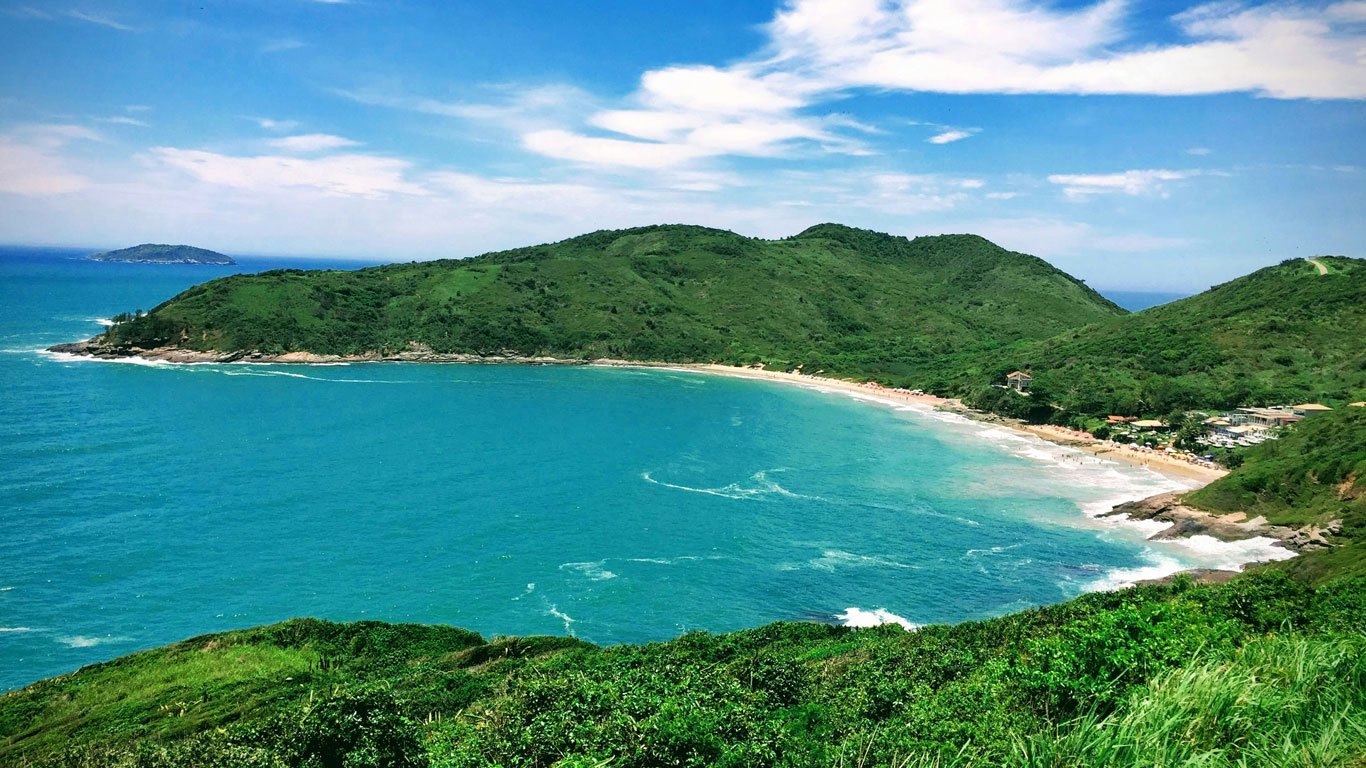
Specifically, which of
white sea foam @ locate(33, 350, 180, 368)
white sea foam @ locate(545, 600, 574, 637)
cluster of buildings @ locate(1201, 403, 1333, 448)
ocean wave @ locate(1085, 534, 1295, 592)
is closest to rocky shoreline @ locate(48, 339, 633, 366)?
white sea foam @ locate(33, 350, 180, 368)

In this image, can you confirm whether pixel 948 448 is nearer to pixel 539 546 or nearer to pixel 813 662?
pixel 539 546

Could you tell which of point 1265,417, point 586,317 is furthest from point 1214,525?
point 586,317

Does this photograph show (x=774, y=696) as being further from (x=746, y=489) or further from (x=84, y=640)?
(x=746, y=489)

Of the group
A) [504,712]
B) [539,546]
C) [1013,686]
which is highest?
[1013,686]

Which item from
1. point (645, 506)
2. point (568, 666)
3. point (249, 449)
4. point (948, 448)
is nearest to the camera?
point (568, 666)

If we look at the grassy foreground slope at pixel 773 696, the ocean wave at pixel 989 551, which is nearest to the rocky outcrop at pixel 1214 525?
the ocean wave at pixel 989 551

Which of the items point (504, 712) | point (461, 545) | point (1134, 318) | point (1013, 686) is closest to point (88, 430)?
point (461, 545)
